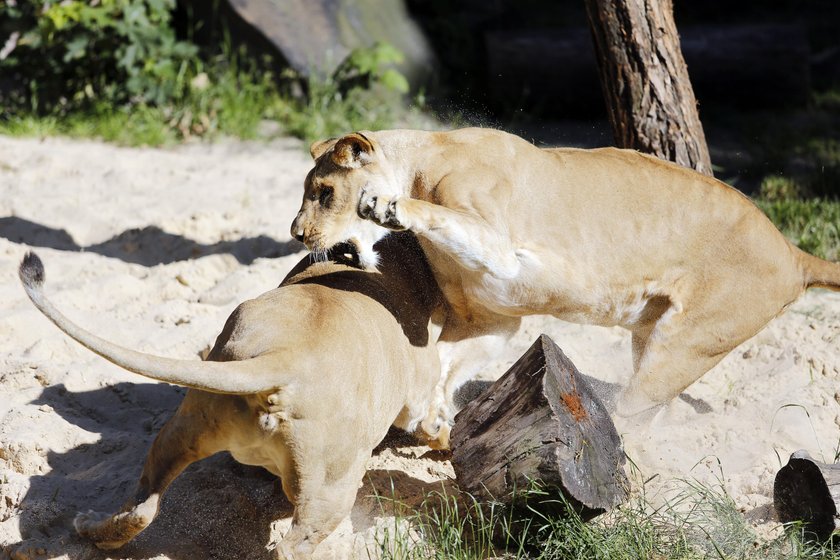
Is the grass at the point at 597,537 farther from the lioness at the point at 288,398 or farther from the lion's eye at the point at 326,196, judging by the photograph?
the lion's eye at the point at 326,196

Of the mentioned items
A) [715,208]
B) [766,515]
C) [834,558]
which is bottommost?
[766,515]

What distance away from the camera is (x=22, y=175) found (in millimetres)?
6824

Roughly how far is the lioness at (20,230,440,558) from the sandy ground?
34cm

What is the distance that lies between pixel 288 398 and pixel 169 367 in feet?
1.26

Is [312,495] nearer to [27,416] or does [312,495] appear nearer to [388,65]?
[27,416]

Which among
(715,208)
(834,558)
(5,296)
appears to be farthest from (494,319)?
(5,296)

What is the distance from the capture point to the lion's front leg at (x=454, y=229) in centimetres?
385

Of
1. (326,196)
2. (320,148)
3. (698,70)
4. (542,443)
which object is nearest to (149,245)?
(320,148)

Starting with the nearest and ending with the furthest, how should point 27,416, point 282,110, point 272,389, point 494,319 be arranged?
point 272,389, point 27,416, point 494,319, point 282,110

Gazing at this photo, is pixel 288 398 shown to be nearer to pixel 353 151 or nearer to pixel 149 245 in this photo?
pixel 353 151

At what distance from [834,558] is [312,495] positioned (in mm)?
1740

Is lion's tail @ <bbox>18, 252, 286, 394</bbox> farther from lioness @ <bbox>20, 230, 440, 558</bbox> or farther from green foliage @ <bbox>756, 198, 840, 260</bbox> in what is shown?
green foliage @ <bbox>756, 198, 840, 260</bbox>

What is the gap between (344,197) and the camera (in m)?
4.27

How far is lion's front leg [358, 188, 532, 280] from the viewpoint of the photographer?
12.6 feet
